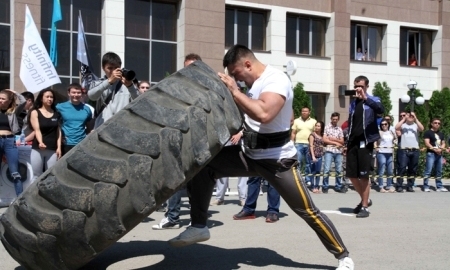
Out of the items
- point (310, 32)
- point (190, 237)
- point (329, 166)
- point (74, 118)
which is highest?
point (310, 32)

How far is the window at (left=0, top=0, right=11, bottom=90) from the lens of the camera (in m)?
18.6

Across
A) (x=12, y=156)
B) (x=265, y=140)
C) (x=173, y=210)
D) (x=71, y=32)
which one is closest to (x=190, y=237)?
(x=265, y=140)

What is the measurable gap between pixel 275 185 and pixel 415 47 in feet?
79.5

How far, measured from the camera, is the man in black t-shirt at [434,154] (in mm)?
13453

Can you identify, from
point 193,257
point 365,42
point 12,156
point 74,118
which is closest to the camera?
point 193,257

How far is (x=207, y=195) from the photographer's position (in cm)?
500

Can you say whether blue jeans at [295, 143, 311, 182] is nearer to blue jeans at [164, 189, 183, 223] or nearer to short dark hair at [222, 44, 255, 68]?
blue jeans at [164, 189, 183, 223]

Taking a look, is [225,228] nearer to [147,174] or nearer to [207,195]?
[207,195]

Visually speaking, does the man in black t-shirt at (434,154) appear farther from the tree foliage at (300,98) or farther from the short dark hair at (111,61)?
the short dark hair at (111,61)

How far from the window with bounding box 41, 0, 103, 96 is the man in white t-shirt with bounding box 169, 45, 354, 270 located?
603 inches

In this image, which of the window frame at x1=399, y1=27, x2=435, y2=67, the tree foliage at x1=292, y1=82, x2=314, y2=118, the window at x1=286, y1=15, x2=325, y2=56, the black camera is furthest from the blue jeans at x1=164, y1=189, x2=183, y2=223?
the window frame at x1=399, y1=27, x2=435, y2=67

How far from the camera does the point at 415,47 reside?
27.0 meters

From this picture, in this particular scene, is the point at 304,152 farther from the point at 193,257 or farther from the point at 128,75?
the point at 193,257

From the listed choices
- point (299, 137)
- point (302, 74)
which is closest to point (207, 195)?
point (299, 137)
